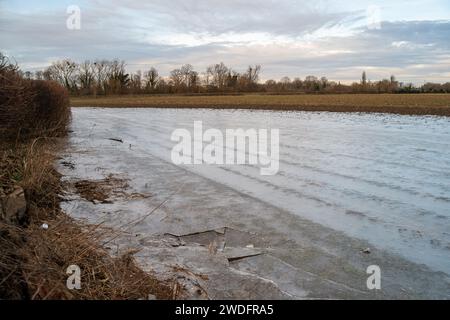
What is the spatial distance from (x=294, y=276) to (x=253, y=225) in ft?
6.28

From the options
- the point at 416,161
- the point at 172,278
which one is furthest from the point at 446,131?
the point at 172,278

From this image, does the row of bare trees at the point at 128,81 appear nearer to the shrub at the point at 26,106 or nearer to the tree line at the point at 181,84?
the tree line at the point at 181,84

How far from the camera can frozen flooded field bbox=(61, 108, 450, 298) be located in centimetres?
493

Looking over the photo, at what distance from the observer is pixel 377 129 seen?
21.0 metres

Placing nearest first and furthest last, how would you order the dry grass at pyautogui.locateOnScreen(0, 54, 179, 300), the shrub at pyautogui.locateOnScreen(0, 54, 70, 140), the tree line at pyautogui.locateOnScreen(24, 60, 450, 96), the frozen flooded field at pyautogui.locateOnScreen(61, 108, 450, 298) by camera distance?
1. the dry grass at pyautogui.locateOnScreen(0, 54, 179, 300)
2. the frozen flooded field at pyautogui.locateOnScreen(61, 108, 450, 298)
3. the shrub at pyautogui.locateOnScreen(0, 54, 70, 140)
4. the tree line at pyautogui.locateOnScreen(24, 60, 450, 96)

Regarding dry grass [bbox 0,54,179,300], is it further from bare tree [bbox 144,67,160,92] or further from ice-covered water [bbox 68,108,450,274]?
bare tree [bbox 144,67,160,92]

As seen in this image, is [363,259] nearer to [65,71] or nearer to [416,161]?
[416,161]

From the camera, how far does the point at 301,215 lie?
23.7 ft

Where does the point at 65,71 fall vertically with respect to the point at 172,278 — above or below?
above

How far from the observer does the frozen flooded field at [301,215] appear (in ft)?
16.2

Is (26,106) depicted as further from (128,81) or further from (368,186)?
(128,81)

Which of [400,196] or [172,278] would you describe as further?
[400,196]

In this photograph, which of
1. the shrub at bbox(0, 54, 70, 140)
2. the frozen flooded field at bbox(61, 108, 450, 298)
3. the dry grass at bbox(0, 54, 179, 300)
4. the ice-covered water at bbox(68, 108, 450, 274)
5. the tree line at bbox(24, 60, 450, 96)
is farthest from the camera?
the tree line at bbox(24, 60, 450, 96)

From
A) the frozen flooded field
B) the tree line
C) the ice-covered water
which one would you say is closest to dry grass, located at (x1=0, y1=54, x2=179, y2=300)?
the frozen flooded field
